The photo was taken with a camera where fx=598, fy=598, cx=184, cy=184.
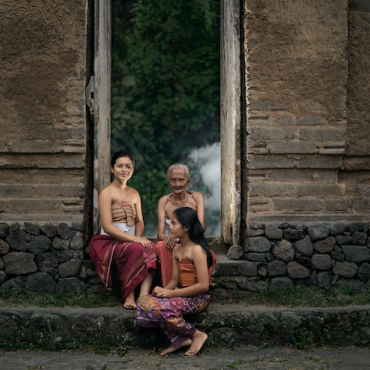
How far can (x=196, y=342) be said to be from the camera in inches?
178

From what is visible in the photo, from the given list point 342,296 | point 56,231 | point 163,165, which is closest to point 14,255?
point 56,231

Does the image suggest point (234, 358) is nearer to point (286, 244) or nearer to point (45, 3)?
point (286, 244)

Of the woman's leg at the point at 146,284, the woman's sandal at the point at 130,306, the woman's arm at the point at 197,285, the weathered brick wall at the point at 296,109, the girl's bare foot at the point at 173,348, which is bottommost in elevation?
the girl's bare foot at the point at 173,348

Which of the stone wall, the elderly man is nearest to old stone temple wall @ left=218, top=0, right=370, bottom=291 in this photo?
the elderly man

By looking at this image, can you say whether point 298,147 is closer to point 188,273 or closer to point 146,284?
point 188,273

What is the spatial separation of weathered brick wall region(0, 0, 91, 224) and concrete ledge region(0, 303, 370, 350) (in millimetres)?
1077

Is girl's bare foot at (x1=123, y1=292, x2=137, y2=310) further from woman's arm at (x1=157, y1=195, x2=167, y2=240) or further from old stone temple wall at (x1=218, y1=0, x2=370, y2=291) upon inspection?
old stone temple wall at (x1=218, y1=0, x2=370, y2=291)

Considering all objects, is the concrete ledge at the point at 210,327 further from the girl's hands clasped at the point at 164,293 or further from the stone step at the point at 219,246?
the stone step at the point at 219,246

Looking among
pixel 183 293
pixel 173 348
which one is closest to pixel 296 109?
pixel 183 293

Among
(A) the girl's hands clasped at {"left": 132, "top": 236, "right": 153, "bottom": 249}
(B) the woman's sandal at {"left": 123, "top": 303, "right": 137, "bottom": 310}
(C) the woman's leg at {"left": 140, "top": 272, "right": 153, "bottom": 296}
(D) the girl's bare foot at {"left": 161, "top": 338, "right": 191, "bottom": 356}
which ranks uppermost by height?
(A) the girl's hands clasped at {"left": 132, "top": 236, "right": 153, "bottom": 249}

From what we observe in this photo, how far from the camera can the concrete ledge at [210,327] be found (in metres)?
4.67

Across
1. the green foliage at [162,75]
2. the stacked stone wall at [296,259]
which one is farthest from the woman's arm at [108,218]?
the green foliage at [162,75]

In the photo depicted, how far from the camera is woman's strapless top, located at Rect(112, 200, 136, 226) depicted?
5.33 metres

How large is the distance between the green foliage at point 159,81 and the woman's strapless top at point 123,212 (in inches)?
208
